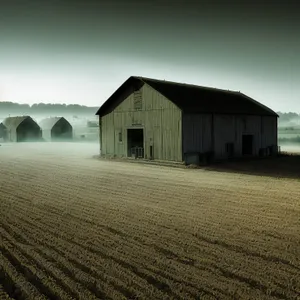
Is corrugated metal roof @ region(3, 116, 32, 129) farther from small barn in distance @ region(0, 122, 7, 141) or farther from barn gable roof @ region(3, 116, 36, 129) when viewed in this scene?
small barn in distance @ region(0, 122, 7, 141)

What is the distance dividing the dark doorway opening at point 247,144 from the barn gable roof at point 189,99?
2148 millimetres

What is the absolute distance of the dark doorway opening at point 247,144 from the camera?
93.1 ft

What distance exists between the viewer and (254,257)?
21.2 ft

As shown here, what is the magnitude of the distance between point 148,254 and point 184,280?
50.8 inches

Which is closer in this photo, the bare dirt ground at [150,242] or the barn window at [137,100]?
the bare dirt ground at [150,242]

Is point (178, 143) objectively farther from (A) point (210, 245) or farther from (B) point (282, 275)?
(B) point (282, 275)

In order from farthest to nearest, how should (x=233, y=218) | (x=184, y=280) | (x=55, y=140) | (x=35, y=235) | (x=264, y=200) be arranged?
(x=55, y=140) < (x=264, y=200) < (x=233, y=218) < (x=35, y=235) < (x=184, y=280)

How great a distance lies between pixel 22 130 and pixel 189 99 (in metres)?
52.7

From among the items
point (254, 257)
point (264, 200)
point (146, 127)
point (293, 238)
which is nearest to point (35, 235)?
point (254, 257)

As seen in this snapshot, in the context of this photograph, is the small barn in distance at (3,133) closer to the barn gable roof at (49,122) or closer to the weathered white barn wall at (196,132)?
the barn gable roof at (49,122)

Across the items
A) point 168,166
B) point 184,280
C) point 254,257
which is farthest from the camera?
point 168,166

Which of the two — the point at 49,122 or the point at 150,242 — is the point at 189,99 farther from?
the point at 49,122

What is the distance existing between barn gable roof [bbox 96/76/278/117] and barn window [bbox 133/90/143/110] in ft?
1.49

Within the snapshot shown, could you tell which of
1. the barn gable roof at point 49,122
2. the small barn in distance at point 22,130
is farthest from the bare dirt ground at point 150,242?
the barn gable roof at point 49,122
